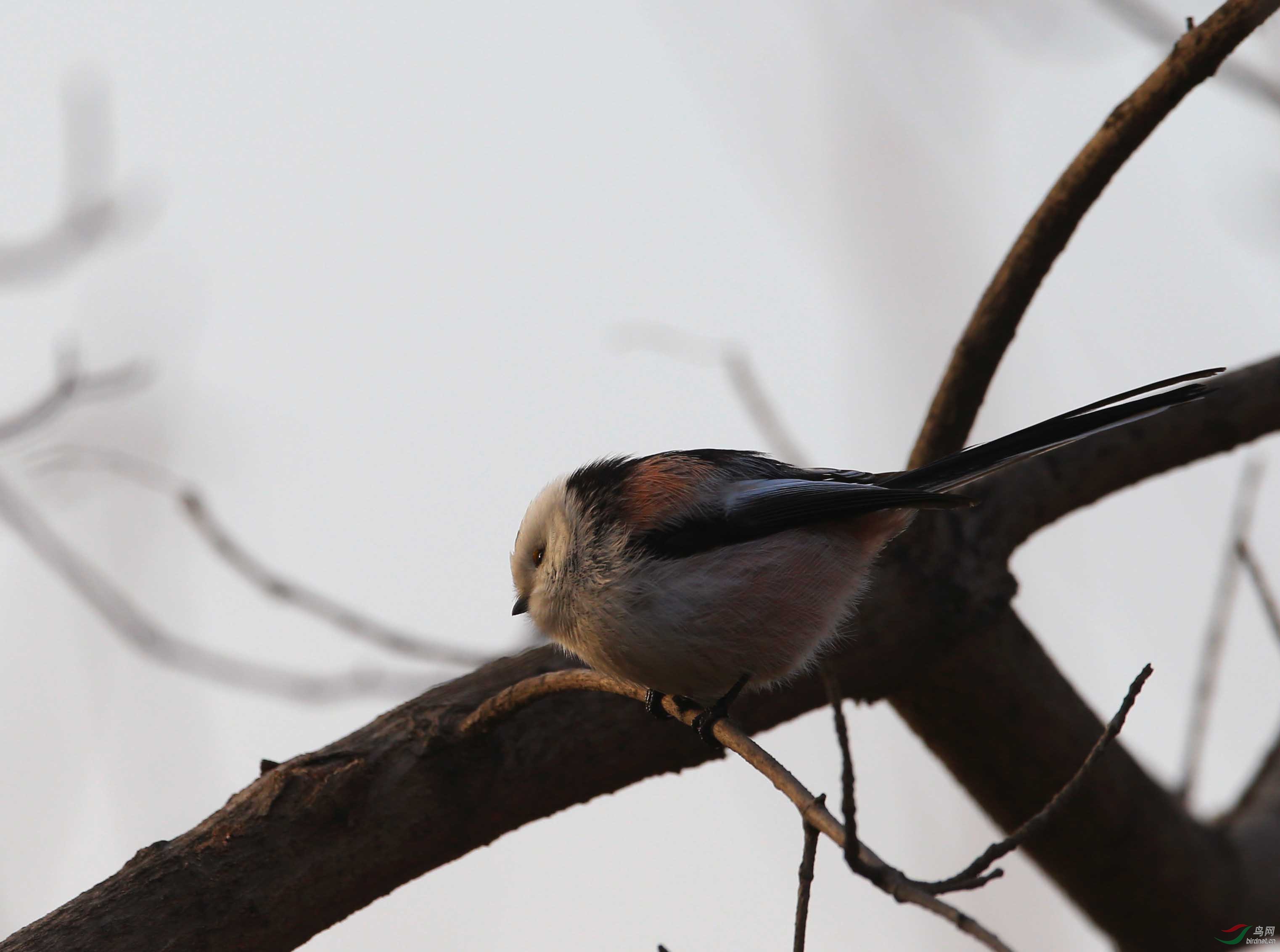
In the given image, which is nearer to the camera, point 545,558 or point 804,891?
point 804,891

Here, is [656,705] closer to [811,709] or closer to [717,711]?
[717,711]

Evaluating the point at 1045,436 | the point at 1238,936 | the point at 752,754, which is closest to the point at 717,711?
the point at 752,754

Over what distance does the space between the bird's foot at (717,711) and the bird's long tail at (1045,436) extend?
2.20ft

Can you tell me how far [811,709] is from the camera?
345 cm

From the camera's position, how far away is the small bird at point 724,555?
2.78 metres

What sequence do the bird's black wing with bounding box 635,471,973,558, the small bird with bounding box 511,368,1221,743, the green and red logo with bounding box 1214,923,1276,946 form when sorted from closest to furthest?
the small bird with bounding box 511,368,1221,743 < the bird's black wing with bounding box 635,471,973,558 < the green and red logo with bounding box 1214,923,1276,946

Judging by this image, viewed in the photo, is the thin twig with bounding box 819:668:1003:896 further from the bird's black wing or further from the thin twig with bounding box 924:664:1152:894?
the bird's black wing

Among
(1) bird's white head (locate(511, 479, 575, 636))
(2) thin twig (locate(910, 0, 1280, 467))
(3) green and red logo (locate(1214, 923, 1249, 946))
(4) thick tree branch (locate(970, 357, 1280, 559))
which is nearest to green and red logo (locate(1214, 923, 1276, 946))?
(3) green and red logo (locate(1214, 923, 1249, 946))

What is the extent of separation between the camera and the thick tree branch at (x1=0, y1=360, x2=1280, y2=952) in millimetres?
2578

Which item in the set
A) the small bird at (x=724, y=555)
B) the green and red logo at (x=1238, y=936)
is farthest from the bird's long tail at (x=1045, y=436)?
the green and red logo at (x=1238, y=936)

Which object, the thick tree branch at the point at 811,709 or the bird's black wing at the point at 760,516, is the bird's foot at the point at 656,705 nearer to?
the thick tree branch at the point at 811,709

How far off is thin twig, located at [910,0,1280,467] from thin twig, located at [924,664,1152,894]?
180 centimetres

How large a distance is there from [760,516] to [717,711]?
0.52 metres

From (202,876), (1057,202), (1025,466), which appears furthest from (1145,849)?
(202,876)
